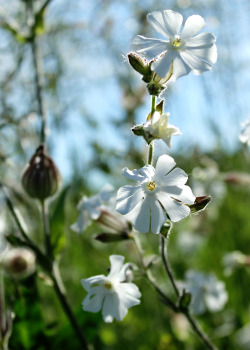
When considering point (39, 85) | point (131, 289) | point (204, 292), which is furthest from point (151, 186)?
point (204, 292)

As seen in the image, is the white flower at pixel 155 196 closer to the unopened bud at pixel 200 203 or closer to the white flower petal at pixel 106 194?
the unopened bud at pixel 200 203

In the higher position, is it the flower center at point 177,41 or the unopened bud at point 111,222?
the flower center at point 177,41

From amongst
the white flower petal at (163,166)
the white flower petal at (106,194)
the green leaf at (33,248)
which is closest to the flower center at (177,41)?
the white flower petal at (163,166)

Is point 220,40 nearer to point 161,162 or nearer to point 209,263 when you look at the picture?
point 209,263

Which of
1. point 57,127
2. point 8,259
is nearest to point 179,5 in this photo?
point 57,127

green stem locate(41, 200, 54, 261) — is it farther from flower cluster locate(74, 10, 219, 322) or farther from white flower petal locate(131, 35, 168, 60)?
white flower petal locate(131, 35, 168, 60)

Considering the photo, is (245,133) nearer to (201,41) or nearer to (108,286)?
(201,41)

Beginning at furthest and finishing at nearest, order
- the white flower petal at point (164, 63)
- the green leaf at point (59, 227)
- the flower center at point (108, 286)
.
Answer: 1. the green leaf at point (59, 227)
2. the flower center at point (108, 286)
3. the white flower petal at point (164, 63)
